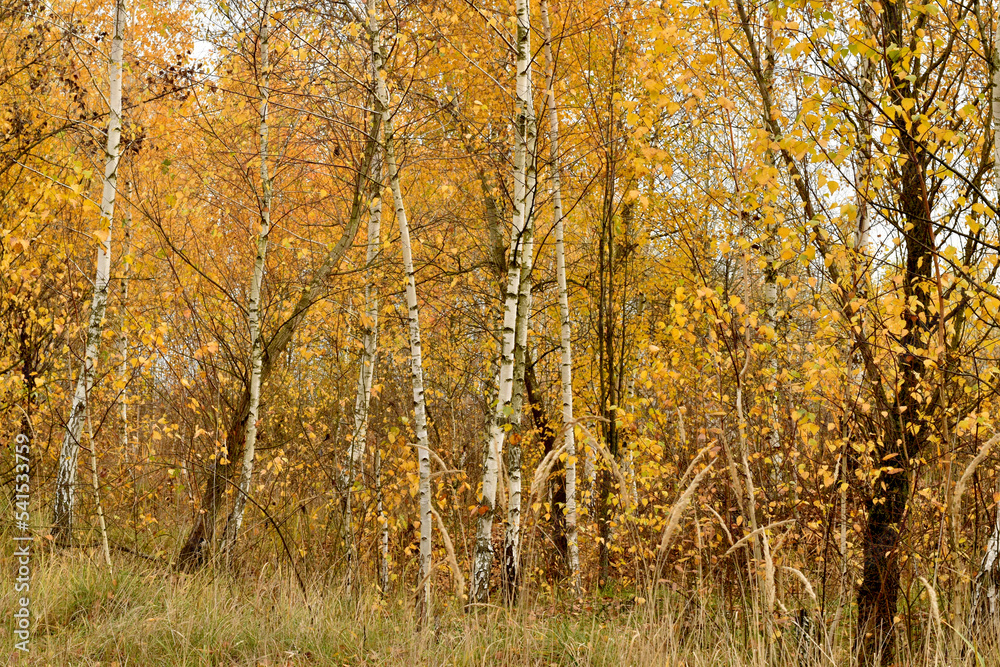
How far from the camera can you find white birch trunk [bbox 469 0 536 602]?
4.75 meters

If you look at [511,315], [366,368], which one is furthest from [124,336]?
[511,315]

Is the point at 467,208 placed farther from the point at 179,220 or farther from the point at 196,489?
Answer: the point at 179,220

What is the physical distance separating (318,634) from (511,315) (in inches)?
93.4

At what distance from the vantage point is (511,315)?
201 inches


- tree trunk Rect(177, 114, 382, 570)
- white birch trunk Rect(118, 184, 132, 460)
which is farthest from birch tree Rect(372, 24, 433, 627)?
white birch trunk Rect(118, 184, 132, 460)

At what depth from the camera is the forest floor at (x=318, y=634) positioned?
339cm

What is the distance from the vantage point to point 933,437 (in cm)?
403

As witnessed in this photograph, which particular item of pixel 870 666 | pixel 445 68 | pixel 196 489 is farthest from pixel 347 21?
pixel 870 666

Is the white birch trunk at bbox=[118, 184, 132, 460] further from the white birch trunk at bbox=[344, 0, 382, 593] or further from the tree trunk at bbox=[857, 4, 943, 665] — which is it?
the tree trunk at bbox=[857, 4, 943, 665]

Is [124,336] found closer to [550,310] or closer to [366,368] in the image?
[366,368]

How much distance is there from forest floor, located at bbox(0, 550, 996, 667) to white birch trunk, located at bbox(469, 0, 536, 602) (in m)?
0.39

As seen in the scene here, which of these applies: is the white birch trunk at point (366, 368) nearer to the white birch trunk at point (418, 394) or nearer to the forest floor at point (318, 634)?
the white birch trunk at point (418, 394)

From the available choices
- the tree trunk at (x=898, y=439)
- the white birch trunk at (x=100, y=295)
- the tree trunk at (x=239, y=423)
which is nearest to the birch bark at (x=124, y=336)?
the white birch trunk at (x=100, y=295)

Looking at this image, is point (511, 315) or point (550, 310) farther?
point (550, 310)
